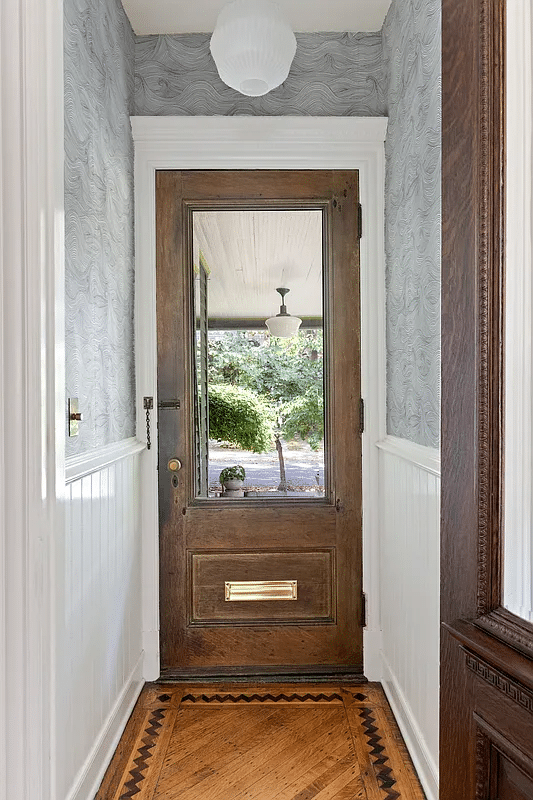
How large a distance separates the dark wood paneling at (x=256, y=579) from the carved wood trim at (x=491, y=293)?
199 centimetres

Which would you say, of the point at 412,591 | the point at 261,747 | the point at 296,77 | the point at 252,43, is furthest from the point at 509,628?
the point at 296,77

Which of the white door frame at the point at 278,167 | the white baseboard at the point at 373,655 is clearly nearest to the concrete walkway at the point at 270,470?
the white door frame at the point at 278,167

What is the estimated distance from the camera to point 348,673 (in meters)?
2.62

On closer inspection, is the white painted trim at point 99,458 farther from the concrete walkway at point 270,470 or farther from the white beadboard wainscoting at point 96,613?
the concrete walkway at point 270,470

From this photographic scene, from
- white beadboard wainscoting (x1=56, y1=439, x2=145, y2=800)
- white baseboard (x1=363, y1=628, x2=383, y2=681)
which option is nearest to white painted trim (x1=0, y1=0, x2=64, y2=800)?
white beadboard wainscoting (x1=56, y1=439, x2=145, y2=800)

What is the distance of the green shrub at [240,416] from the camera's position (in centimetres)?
266

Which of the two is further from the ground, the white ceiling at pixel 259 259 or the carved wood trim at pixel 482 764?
the white ceiling at pixel 259 259

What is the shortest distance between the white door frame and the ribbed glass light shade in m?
0.28

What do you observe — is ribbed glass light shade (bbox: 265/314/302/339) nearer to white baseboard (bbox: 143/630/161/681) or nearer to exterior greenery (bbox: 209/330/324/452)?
exterior greenery (bbox: 209/330/324/452)

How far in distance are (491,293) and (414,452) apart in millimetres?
1387

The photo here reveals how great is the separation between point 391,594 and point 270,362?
40.6 inches

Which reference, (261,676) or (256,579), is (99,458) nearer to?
(256,579)

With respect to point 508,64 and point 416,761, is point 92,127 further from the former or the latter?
point 416,761

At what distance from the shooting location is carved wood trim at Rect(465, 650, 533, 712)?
1.93ft
